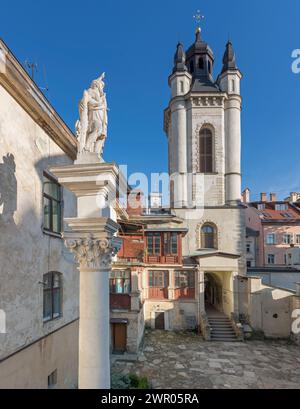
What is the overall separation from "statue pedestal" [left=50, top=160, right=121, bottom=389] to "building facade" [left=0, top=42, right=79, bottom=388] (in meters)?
2.86

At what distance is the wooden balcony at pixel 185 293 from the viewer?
78.5 ft

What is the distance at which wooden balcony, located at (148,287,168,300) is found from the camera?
2375 cm

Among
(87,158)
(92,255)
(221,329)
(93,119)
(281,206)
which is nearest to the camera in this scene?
(92,255)

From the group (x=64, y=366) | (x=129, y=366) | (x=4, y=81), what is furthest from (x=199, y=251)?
(x=4, y=81)

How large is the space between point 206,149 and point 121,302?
18594mm

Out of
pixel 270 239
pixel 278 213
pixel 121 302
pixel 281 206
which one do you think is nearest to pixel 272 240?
pixel 270 239

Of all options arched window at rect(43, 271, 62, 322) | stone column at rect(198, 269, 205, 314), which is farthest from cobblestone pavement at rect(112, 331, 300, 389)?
arched window at rect(43, 271, 62, 322)

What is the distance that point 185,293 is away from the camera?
24031 millimetres

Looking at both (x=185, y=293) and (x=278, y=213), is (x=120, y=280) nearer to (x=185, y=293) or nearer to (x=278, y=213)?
(x=185, y=293)

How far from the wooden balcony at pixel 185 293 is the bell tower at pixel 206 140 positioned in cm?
837

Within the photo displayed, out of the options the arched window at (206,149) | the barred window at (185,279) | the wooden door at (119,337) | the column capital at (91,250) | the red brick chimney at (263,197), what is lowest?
the wooden door at (119,337)

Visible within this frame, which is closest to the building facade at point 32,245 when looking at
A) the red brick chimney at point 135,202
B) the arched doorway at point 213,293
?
the red brick chimney at point 135,202

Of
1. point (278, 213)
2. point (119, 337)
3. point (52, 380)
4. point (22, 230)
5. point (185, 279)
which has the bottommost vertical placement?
point (119, 337)

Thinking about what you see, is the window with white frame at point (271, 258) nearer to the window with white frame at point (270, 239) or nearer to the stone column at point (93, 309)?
the window with white frame at point (270, 239)
